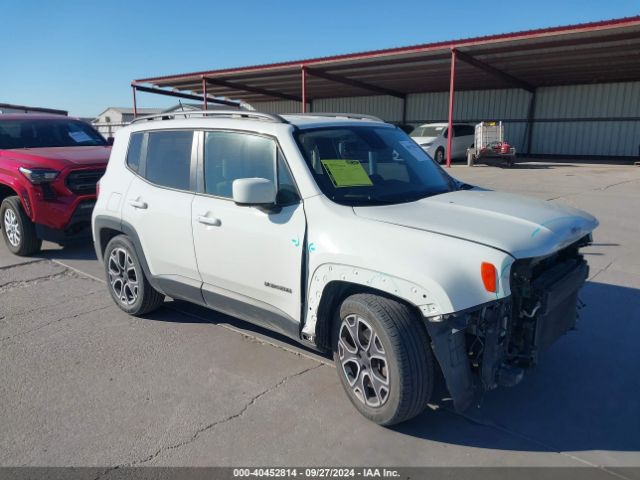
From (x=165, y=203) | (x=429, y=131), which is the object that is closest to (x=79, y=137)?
(x=165, y=203)

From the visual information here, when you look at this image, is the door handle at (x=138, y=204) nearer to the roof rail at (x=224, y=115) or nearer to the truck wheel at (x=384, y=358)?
→ the roof rail at (x=224, y=115)

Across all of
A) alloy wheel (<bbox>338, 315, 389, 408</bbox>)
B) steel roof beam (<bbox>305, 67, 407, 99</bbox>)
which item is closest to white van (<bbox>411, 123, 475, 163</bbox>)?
steel roof beam (<bbox>305, 67, 407, 99</bbox>)

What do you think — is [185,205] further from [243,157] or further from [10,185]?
[10,185]

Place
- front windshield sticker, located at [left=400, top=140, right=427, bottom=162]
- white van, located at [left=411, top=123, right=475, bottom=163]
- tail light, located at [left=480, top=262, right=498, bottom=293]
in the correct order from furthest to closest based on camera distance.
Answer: white van, located at [left=411, top=123, right=475, bottom=163] < front windshield sticker, located at [left=400, top=140, right=427, bottom=162] < tail light, located at [left=480, top=262, right=498, bottom=293]

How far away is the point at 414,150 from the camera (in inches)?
165

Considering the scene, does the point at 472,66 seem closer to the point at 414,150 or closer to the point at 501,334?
the point at 414,150

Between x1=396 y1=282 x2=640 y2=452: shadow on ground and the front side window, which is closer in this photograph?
x1=396 y1=282 x2=640 y2=452: shadow on ground

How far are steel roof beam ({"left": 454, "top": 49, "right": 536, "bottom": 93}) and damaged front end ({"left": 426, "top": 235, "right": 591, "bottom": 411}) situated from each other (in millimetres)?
16763

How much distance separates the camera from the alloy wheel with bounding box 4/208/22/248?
689cm

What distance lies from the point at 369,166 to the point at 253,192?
0.95 metres

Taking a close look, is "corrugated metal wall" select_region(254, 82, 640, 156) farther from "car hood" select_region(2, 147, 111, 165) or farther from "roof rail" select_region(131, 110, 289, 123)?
"roof rail" select_region(131, 110, 289, 123)

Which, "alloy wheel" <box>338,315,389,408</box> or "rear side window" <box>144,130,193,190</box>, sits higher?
"rear side window" <box>144,130,193,190</box>

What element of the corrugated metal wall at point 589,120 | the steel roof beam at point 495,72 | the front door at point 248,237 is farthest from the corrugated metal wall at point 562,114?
the front door at point 248,237

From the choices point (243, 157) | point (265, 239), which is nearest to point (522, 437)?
point (265, 239)
